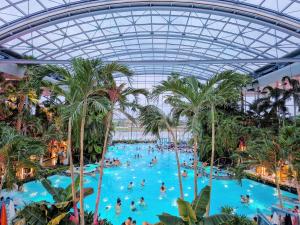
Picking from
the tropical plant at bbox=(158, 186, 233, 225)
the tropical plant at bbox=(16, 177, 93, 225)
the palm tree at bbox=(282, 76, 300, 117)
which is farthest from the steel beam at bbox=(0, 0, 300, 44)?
the tropical plant at bbox=(158, 186, 233, 225)

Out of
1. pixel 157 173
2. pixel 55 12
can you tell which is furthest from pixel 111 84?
pixel 157 173

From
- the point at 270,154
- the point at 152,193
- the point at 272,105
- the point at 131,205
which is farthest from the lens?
the point at 272,105

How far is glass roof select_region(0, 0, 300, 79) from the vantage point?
602 inches

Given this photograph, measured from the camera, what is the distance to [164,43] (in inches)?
1020

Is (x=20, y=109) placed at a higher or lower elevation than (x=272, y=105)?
lower

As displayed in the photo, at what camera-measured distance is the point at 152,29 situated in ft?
72.9

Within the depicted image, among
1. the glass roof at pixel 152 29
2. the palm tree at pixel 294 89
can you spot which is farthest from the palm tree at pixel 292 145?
the palm tree at pixel 294 89

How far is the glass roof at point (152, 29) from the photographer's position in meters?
15.3

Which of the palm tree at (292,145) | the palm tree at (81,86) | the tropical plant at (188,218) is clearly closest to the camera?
the tropical plant at (188,218)

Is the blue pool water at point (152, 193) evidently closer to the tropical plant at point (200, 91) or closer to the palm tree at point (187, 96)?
the palm tree at point (187, 96)

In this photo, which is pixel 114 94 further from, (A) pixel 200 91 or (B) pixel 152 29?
(B) pixel 152 29

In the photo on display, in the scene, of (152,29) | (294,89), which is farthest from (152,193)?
(152,29)

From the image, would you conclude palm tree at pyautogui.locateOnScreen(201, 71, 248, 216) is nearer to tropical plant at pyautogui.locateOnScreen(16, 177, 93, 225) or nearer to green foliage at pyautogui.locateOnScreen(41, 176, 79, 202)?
tropical plant at pyautogui.locateOnScreen(16, 177, 93, 225)

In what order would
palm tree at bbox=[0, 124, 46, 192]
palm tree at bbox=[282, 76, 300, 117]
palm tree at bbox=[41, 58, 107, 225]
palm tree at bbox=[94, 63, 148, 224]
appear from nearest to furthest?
palm tree at bbox=[41, 58, 107, 225]
palm tree at bbox=[94, 63, 148, 224]
palm tree at bbox=[0, 124, 46, 192]
palm tree at bbox=[282, 76, 300, 117]
